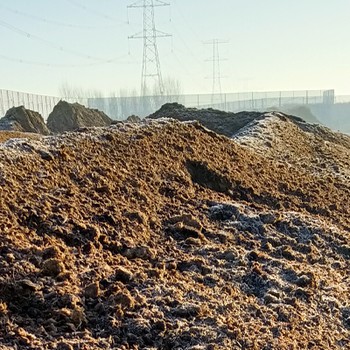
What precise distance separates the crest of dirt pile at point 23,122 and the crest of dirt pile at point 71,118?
227 centimetres

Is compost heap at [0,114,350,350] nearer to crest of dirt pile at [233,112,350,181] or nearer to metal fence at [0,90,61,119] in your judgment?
crest of dirt pile at [233,112,350,181]

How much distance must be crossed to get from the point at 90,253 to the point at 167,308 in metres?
0.94

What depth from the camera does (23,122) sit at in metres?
25.2

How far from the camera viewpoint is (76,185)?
563 centimetres

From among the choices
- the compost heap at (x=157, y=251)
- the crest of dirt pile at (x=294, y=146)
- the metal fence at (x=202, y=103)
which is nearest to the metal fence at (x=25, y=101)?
the metal fence at (x=202, y=103)

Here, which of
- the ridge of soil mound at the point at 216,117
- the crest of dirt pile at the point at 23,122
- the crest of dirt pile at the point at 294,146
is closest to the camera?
→ the crest of dirt pile at the point at 294,146

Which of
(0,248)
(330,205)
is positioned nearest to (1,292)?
(0,248)

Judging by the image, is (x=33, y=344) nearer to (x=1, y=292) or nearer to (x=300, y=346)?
(x=1, y=292)

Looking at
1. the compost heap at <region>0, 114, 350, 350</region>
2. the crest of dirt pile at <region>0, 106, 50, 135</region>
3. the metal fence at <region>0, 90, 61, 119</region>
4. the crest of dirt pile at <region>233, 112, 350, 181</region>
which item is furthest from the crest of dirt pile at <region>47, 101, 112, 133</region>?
the compost heap at <region>0, 114, 350, 350</region>

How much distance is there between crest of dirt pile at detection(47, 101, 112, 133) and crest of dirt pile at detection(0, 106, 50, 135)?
2274 millimetres

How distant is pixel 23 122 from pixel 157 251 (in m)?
A: 21.7

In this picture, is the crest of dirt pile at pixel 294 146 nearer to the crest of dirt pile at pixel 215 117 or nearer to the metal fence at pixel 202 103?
the crest of dirt pile at pixel 215 117

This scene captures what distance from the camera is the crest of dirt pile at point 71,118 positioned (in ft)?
93.6

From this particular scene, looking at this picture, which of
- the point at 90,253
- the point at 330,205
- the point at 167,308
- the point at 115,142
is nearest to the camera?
the point at 167,308
